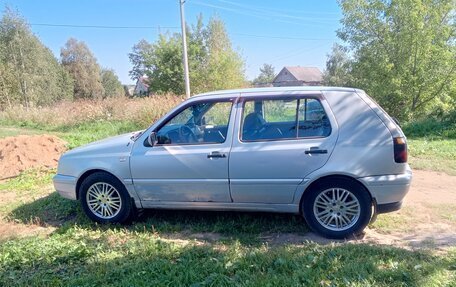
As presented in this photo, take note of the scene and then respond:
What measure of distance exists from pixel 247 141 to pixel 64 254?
226 centimetres

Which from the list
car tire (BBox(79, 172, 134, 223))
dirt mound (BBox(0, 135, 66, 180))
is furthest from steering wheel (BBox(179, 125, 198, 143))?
dirt mound (BBox(0, 135, 66, 180))

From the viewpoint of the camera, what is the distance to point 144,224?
4.47 meters

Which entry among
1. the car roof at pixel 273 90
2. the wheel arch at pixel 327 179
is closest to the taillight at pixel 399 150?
the wheel arch at pixel 327 179

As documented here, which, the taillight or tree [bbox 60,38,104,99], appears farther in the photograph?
tree [bbox 60,38,104,99]

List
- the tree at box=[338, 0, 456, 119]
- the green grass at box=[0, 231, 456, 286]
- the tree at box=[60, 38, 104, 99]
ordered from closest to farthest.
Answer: the green grass at box=[0, 231, 456, 286] → the tree at box=[338, 0, 456, 119] → the tree at box=[60, 38, 104, 99]

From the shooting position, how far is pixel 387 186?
3707 millimetres

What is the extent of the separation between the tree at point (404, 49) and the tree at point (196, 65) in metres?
11.9

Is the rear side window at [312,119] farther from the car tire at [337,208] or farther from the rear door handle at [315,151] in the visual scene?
the car tire at [337,208]

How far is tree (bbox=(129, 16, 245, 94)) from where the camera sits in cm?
2866

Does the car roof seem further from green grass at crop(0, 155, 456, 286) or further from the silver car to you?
green grass at crop(0, 155, 456, 286)

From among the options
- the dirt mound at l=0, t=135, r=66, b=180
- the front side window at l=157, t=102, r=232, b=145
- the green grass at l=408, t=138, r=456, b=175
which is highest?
the front side window at l=157, t=102, r=232, b=145

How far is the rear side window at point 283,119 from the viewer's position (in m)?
3.93

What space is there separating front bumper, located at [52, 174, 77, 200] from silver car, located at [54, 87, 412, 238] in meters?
0.02

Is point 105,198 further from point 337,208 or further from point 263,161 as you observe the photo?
point 337,208
